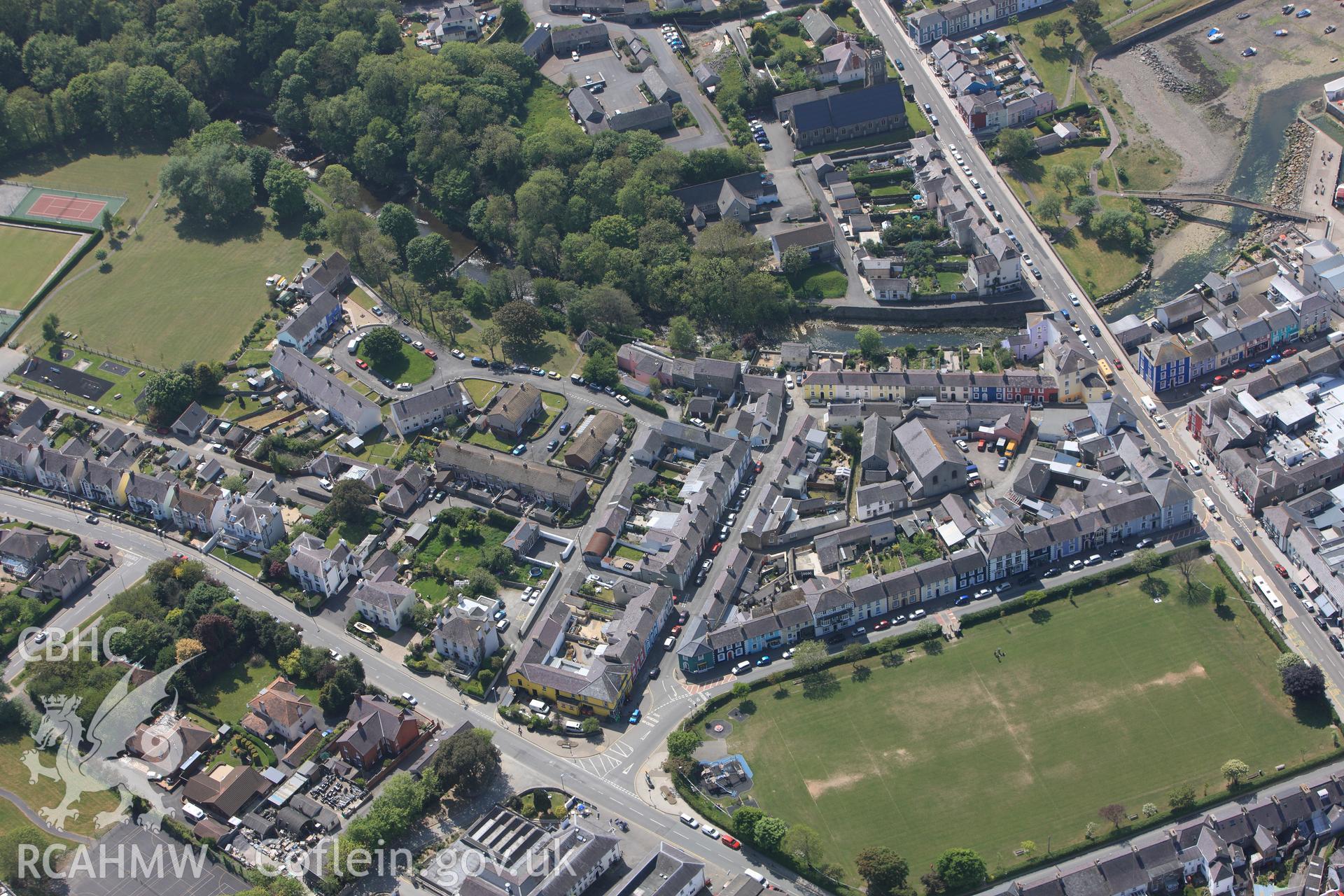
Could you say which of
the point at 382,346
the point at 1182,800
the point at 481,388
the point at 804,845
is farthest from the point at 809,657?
the point at 382,346

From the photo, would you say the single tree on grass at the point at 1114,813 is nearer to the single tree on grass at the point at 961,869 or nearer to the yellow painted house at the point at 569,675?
the single tree on grass at the point at 961,869

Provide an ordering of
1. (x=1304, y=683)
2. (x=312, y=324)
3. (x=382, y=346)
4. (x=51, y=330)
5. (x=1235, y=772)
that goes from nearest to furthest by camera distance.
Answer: (x=1235, y=772) → (x=1304, y=683) → (x=382, y=346) → (x=312, y=324) → (x=51, y=330)

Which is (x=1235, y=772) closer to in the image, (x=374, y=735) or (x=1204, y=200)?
(x=374, y=735)

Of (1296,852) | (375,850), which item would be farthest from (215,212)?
(1296,852)

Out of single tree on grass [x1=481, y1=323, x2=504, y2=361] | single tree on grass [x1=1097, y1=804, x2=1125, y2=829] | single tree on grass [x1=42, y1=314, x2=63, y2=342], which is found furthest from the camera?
single tree on grass [x1=42, y1=314, x2=63, y2=342]

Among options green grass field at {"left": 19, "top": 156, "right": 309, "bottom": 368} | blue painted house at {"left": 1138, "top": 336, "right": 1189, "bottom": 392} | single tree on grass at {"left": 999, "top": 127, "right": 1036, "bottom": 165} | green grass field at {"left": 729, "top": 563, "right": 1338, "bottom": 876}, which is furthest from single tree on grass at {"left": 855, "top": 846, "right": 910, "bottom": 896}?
single tree on grass at {"left": 999, "top": 127, "right": 1036, "bottom": 165}

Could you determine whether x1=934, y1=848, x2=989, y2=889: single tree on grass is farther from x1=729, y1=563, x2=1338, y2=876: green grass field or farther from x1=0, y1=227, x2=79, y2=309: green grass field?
x1=0, y1=227, x2=79, y2=309: green grass field

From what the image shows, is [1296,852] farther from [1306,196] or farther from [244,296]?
[244,296]
